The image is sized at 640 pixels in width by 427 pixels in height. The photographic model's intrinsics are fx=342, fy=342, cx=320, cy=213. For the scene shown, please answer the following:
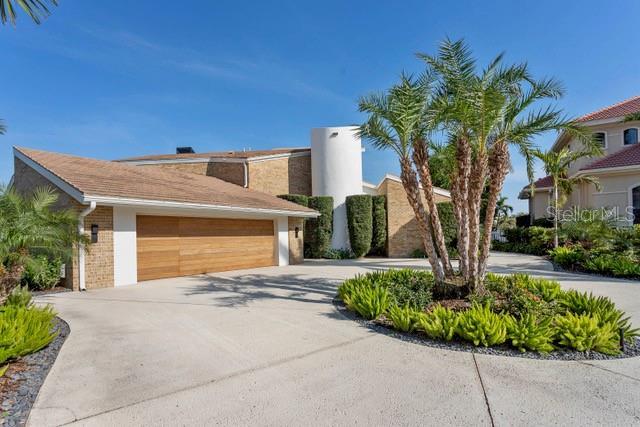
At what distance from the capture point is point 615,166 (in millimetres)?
17750

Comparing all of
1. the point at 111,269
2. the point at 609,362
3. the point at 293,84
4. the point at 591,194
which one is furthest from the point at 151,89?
the point at 591,194

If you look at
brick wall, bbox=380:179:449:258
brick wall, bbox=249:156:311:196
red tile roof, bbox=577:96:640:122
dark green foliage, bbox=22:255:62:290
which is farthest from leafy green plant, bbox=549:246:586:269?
dark green foliage, bbox=22:255:62:290

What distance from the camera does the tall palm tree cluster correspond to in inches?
277

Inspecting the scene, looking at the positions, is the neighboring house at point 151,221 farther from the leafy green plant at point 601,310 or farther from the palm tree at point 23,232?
the leafy green plant at point 601,310

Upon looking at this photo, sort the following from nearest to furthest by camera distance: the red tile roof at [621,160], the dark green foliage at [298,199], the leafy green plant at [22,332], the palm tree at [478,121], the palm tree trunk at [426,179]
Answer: the leafy green plant at [22,332], the palm tree at [478,121], the palm tree trunk at [426,179], the red tile roof at [621,160], the dark green foliage at [298,199]

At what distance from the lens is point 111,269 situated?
9.85 m

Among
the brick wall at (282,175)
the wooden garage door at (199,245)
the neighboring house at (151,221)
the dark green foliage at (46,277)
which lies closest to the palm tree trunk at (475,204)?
the neighboring house at (151,221)

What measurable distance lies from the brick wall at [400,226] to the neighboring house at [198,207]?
0.05 metres

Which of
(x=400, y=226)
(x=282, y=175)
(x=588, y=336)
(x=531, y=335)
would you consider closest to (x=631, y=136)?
(x=400, y=226)

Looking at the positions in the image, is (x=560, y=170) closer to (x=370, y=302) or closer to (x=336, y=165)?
(x=336, y=165)

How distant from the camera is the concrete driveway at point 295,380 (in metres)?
3.19

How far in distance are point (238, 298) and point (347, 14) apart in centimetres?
994

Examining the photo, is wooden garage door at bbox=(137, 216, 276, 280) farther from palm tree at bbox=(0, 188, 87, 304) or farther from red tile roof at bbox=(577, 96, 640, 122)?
red tile roof at bbox=(577, 96, 640, 122)

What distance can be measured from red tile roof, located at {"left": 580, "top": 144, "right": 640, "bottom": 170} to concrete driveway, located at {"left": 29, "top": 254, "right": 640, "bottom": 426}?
51.2 feet
